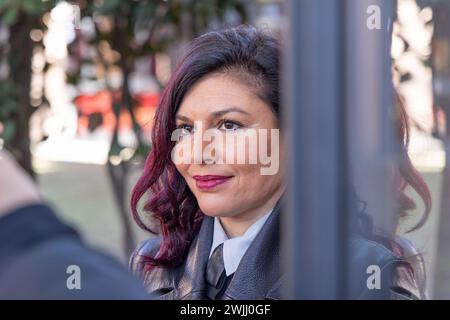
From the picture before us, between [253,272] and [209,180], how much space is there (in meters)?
0.21

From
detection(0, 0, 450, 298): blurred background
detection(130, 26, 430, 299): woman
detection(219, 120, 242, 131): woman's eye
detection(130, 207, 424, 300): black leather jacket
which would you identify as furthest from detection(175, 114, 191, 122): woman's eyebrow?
detection(0, 0, 450, 298): blurred background

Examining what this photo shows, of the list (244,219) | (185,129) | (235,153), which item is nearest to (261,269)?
(244,219)

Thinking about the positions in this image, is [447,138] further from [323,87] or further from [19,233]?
[19,233]

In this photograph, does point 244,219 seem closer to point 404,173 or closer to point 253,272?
point 253,272

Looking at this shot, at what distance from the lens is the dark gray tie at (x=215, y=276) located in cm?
200

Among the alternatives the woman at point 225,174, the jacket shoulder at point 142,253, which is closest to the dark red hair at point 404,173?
the woman at point 225,174

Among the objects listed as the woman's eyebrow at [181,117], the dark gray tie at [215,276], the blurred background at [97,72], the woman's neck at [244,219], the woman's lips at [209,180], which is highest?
the blurred background at [97,72]

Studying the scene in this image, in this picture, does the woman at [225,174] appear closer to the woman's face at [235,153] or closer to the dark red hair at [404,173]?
the woman's face at [235,153]

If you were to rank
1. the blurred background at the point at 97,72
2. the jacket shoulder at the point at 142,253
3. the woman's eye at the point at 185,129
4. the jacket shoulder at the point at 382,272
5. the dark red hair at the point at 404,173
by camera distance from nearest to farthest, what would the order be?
the jacket shoulder at the point at 382,272
the dark red hair at the point at 404,173
the woman's eye at the point at 185,129
the jacket shoulder at the point at 142,253
the blurred background at the point at 97,72

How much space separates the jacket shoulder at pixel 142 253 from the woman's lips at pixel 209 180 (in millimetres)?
243

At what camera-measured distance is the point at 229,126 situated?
6.57 ft

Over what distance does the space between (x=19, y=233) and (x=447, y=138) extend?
1035mm
